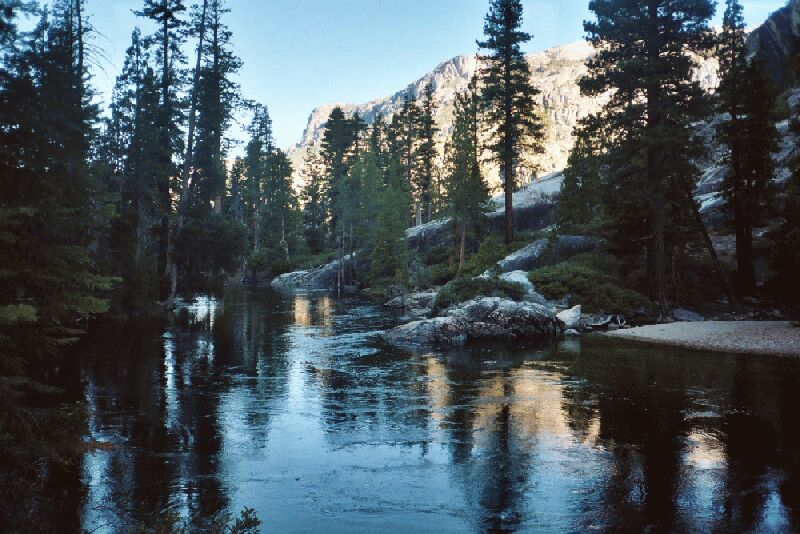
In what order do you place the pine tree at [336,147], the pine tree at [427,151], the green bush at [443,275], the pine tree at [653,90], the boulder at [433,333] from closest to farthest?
the boulder at [433,333]
the pine tree at [653,90]
the green bush at [443,275]
the pine tree at [427,151]
the pine tree at [336,147]

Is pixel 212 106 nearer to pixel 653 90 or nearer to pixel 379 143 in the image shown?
pixel 653 90

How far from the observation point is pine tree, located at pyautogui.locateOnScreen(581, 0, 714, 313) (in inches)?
985

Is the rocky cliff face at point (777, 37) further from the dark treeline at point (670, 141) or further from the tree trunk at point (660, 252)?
the tree trunk at point (660, 252)

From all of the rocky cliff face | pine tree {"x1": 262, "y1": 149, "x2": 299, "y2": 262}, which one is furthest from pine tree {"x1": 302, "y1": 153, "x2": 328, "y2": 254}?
the rocky cliff face

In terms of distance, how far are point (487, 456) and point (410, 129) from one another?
69846 mm

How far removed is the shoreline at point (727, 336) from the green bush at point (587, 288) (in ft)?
13.1

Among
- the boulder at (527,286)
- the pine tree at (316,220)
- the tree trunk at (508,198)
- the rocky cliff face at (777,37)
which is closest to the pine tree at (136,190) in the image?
the boulder at (527,286)

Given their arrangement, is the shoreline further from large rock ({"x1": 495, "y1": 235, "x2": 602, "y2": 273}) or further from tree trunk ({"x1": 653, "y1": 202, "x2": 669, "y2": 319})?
large rock ({"x1": 495, "y1": 235, "x2": 602, "y2": 273})

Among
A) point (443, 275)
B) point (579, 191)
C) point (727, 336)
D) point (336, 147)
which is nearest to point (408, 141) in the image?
point (336, 147)

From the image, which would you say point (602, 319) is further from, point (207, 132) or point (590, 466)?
point (207, 132)

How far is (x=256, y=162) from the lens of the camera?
81.9 metres

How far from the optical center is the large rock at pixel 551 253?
36625 millimetres

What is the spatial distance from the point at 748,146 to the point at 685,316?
9.42 metres

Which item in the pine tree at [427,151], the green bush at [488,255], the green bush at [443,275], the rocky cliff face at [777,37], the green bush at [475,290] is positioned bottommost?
the green bush at [475,290]
